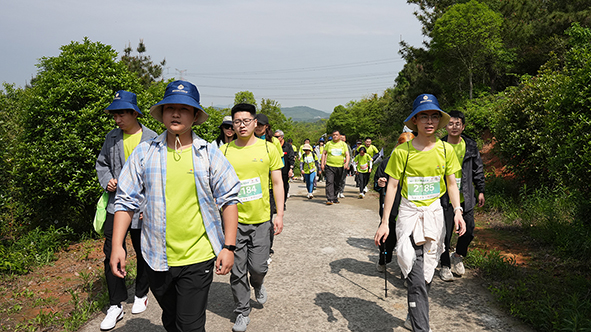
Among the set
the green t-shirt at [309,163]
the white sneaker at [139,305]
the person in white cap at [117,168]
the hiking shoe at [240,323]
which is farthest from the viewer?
the green t-shirt at [309,163]

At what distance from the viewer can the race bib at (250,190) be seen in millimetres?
4078

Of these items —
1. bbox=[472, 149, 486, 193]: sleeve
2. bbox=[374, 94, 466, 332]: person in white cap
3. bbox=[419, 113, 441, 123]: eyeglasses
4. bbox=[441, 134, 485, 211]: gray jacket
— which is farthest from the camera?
bbox=[472, 149, 486, 193]: sleeve

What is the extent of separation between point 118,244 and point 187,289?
523 millimetres

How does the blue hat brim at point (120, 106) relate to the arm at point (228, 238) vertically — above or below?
above

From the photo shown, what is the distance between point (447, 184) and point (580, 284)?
2137 millimetres

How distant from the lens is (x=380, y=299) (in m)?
4.60

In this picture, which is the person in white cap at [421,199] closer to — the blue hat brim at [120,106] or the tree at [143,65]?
the blue hat brim at [120,106]

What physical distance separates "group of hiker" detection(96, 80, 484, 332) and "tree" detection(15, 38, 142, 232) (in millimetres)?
2586

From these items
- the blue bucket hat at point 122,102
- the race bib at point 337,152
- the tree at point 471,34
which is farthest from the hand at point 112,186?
the tree at point 471,34

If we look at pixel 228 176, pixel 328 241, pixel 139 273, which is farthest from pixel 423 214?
pixel 328 241

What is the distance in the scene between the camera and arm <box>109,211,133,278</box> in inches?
97.7

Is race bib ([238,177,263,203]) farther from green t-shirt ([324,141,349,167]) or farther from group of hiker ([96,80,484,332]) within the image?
green t-shirt ([324,141,349,167])

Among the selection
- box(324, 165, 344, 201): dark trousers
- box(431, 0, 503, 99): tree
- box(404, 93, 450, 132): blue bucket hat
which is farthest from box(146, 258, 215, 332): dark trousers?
box(431, 0, 503, 99): tree

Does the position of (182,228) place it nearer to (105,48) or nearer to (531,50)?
(105,48)
